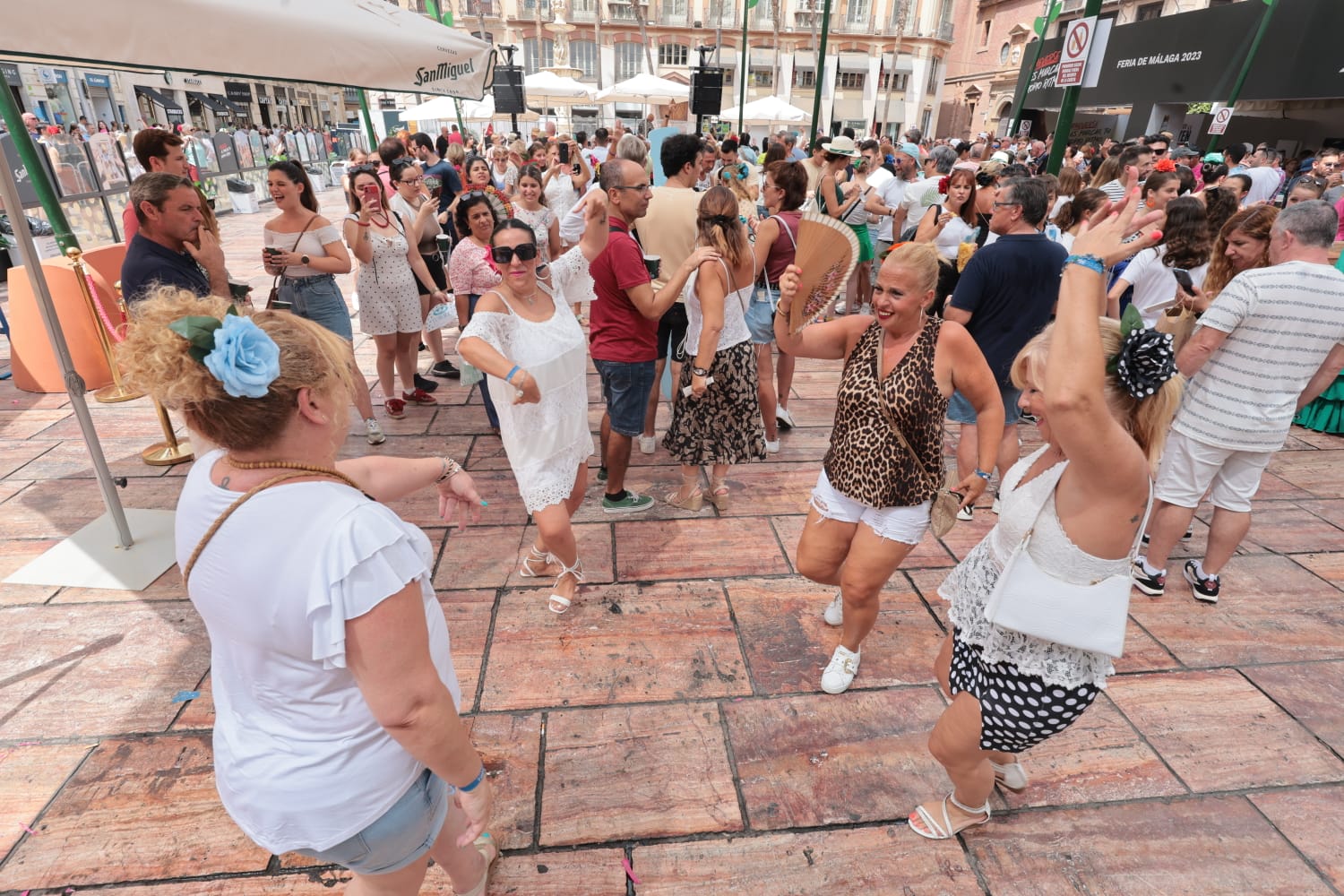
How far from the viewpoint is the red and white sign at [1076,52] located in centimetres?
484

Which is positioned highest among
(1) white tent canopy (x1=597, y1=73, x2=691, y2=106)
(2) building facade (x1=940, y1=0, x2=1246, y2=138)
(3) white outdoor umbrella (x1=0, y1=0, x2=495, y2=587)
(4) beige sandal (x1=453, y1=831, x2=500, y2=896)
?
(2) building facade (x1=940, y1=0, x2=1246, y2=138)

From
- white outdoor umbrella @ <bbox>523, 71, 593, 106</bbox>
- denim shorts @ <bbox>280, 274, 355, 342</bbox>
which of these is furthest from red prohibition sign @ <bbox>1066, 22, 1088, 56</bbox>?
white outdoor umbrella @ <bbox>523, 71, 593, 106</bbox>

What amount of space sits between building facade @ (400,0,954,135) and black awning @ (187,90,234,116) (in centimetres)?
2275

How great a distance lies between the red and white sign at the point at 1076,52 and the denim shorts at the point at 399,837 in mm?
6082

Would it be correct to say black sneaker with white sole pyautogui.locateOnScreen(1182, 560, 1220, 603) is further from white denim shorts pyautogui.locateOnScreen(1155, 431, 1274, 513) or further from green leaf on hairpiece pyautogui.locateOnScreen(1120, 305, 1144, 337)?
green leaf on hairpiece pyautogui.locateOnScreen(1120, 305, 1144, 337)

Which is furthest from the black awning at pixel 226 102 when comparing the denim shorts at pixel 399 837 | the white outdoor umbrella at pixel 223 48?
the denim shorts at pixel 399 837

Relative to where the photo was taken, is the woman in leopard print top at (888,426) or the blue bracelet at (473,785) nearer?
the blue bracelet at (473,785)

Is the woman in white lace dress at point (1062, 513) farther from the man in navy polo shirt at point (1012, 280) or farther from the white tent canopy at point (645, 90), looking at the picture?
the white tent canopy at point (645, 90)

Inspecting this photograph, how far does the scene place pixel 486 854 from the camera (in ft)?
6.55

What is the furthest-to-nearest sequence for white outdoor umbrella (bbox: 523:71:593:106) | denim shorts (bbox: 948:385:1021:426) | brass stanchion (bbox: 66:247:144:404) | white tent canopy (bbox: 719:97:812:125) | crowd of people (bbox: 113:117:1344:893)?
white tent canopy (bbox: 719:97:812:125)
white outdoor umbrella (bbox: 523:71:593:106)
brass stanchion (bbox: 66:247:144:404)
denim shorts (bbox: 948:385:1021:426)
crowd of people (bbox: 113:117:1344:893)

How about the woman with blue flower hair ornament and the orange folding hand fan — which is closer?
the woman with blue flower hair ornament

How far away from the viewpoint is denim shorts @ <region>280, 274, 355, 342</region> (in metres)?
4.36

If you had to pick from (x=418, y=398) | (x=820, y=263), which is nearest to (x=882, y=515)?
(x=820, y=263)

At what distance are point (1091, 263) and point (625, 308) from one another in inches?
97.4
